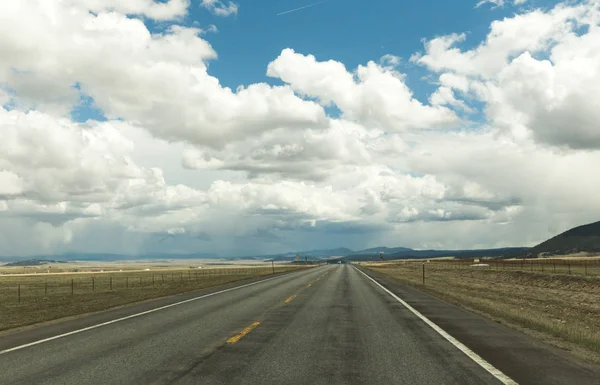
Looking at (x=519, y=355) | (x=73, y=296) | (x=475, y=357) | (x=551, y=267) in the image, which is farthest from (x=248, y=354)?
(x=551, y=267)

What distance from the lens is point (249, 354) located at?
320 inches

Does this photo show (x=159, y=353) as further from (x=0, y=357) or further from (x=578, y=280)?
(x=578, y=280)

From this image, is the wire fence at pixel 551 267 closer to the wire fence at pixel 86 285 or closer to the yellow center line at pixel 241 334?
the wire fence at pixel 86 285

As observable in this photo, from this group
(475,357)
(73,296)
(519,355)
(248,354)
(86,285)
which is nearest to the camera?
(475,357)

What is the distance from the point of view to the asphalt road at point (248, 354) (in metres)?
6.62

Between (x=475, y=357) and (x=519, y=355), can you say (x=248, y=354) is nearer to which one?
(x=475, y=357)

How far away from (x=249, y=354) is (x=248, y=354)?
0.02 meters

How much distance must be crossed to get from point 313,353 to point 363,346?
4.01 feet

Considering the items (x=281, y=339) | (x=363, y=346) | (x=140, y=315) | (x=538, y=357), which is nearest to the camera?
(x=538, y=357)

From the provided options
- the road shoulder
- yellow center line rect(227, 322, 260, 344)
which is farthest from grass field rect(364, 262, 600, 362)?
yellow center line rect(227, 322, 260, 344)

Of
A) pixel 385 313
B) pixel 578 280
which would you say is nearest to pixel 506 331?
pixel 385 313

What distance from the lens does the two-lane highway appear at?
6.62 meters

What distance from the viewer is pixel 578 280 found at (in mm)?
38500

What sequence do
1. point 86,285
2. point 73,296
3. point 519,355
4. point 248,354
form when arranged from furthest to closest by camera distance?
1. point 86,285
2. point 73,296
3. point 519,355
4. point 248,354
